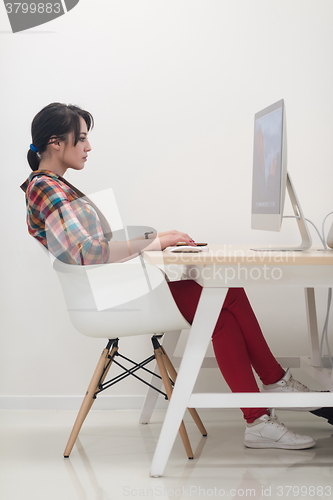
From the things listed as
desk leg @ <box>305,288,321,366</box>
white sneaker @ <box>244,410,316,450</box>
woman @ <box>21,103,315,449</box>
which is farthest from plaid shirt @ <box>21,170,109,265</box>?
desk leg @ <box>305,288,321,366</box>

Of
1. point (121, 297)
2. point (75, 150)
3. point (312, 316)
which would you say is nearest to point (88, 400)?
point (121, 297)

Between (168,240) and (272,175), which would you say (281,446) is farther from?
(272,175)

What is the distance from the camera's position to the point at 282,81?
2.39 metres

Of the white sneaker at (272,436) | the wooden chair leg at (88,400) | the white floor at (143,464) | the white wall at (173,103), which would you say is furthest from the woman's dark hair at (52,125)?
the white sneaker at (272,436)

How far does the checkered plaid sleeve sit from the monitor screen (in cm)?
54

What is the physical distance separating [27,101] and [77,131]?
654mm

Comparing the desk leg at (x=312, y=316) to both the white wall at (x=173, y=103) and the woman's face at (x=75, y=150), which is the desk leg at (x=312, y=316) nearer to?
the white wall at (x=173, y=103)

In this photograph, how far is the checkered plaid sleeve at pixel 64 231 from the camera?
65.7 inches

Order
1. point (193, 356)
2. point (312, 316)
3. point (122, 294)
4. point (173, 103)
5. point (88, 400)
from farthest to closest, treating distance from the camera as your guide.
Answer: point (173, 103)
point (312, 316)
point (88, 400)
point (122, 294)
point (193, 356)

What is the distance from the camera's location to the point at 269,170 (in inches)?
68.6

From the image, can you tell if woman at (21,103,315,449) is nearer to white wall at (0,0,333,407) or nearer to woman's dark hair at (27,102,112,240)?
woman's dark hair at (27,102,112,240)

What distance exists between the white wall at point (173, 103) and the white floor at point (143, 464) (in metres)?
0.34

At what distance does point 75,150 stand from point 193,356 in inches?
33.2

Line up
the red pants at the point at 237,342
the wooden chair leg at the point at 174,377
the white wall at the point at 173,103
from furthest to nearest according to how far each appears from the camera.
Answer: the white wall at the point at 173,103, the wooden chair leg at the point at 174,377, the red pants at the point at 237,342
